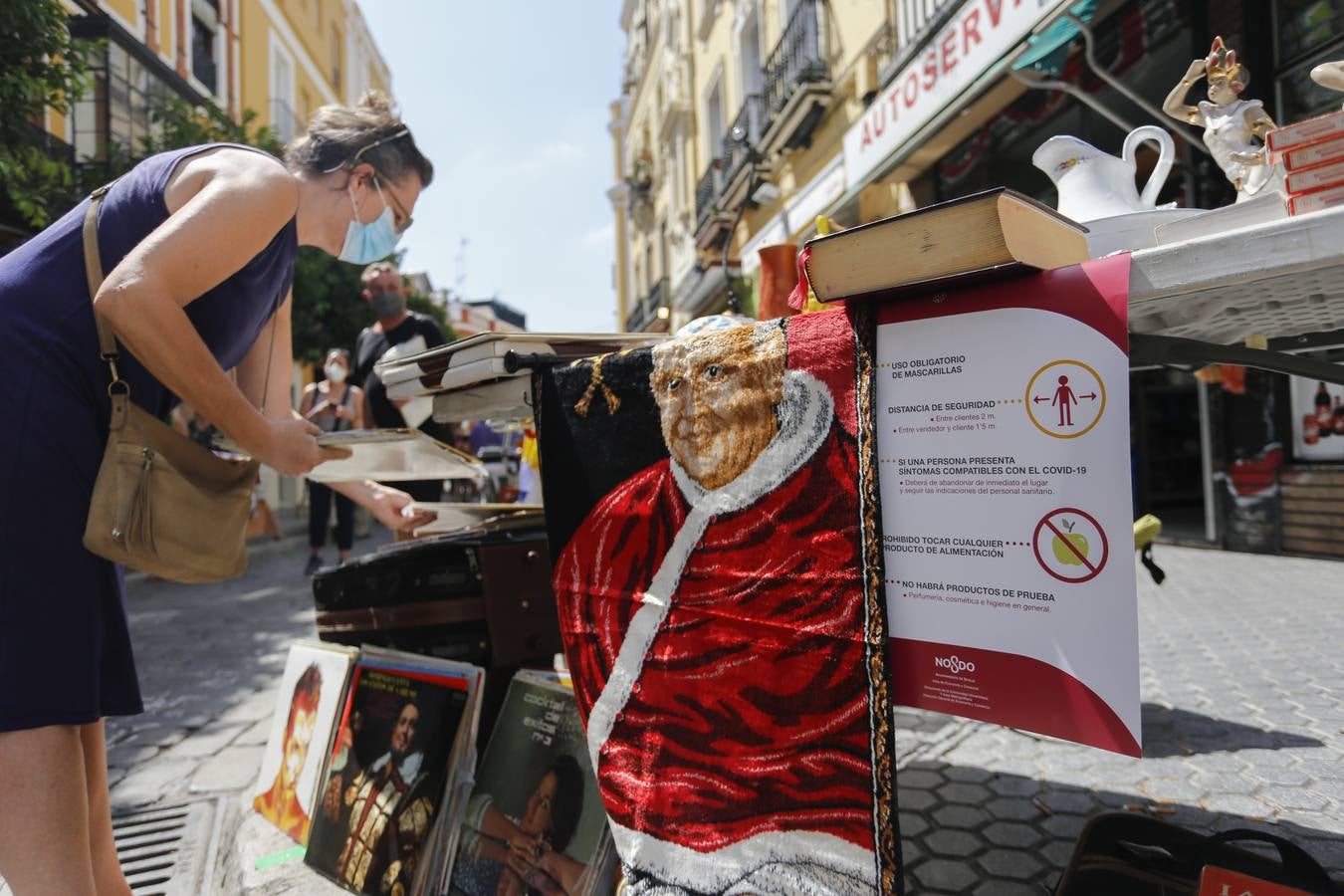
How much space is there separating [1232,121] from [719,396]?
0.91m

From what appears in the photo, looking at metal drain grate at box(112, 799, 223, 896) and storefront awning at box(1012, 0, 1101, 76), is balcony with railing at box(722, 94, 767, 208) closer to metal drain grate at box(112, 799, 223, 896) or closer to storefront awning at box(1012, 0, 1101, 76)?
storefront awning at box(1012, 0, 1101, 76)

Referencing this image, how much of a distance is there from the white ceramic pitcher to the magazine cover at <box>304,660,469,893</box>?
4.78ft

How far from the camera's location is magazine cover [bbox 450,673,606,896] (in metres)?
1.37

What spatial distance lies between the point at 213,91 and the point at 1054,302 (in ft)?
19.8

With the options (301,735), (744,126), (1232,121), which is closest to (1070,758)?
(1232,121)

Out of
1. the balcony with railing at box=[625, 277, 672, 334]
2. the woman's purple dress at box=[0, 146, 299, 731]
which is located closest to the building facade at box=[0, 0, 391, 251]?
the woman's purple dress at box=[0, 146, 299, 731]

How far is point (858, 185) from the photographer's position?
265 inches

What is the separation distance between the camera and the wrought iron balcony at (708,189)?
42.8 feet

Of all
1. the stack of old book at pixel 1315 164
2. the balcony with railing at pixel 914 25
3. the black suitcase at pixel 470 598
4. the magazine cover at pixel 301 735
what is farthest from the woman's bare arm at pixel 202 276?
the balcony with railing at pixel 914 25

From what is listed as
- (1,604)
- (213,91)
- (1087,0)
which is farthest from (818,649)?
(213,91)

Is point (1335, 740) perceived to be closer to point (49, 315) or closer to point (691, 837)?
point (691, 837)

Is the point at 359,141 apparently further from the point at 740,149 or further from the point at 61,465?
the point at 740,149

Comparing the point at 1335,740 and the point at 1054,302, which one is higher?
the point at 1054,302

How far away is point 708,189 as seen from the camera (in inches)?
549
